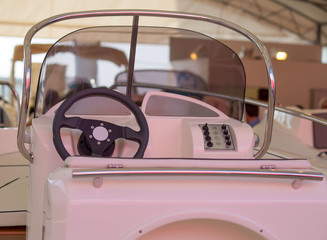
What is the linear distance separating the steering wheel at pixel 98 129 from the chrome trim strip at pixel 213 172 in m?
0.45

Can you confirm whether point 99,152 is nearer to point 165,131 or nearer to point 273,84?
point 165,131

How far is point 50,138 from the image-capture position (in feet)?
5.79

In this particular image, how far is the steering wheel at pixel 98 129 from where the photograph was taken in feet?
5.66

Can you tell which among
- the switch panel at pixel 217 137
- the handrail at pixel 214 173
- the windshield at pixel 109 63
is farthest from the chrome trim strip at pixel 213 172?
the windshield at pixel 109 63

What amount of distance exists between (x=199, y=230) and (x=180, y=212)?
0.11 m

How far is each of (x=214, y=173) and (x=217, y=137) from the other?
65 centimetres

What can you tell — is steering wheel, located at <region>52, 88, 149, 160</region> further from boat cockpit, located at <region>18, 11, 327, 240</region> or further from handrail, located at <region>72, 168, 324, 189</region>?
handrail, located at <region>72, 168, 324, 189</region>

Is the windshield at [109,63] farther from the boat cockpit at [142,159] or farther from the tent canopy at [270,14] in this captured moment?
the tent canopy at [270,14]

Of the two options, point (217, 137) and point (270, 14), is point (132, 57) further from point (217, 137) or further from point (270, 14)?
point (270, 14)

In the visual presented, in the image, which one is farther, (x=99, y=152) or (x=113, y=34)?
(x=113, y=34)

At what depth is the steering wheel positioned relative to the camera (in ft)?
5.66

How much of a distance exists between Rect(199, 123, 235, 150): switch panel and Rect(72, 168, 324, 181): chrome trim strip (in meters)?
0.57

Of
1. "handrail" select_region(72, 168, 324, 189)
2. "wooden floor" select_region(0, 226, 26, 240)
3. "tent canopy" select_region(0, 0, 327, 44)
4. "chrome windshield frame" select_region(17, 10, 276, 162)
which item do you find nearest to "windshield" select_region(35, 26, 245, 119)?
"chrome windshield frame" select_region(17, 10, 276, 162)

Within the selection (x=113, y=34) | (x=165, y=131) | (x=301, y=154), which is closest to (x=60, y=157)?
(x=165, y=131)
